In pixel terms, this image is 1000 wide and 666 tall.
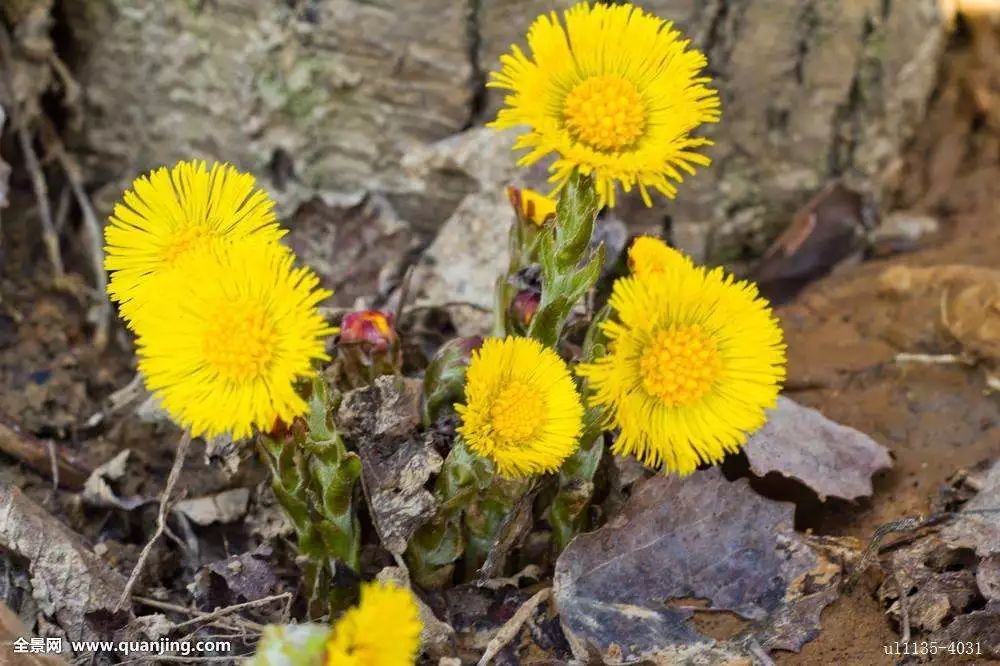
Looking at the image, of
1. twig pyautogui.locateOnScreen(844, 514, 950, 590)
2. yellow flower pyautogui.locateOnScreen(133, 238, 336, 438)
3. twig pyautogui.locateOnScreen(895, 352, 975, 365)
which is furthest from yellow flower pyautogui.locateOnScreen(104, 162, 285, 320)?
twig pyautogui.locateOnScreen(895, 352, 975, 365)

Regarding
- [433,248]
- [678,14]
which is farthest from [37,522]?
[678,14]

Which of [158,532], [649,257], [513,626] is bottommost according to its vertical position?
[513,626]

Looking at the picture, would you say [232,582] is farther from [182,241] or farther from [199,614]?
[182,241]

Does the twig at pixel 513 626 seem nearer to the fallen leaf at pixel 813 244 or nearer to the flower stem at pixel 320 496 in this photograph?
the flower stem at pixel 320 496

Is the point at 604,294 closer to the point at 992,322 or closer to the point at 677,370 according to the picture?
the point at 677,370

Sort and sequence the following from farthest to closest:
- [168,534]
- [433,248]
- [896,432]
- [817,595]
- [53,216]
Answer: [53,216] → [433,248] → [896,432] → [168,534] → [817,595]

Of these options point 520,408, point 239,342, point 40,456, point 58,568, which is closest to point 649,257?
point 520,408

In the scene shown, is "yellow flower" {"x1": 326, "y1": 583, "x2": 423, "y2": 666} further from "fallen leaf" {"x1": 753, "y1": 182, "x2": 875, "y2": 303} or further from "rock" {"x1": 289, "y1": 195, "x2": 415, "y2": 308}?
"fallen leaf" {"x1": 753, "y1": 182, "x2": 875, "y2": 303}

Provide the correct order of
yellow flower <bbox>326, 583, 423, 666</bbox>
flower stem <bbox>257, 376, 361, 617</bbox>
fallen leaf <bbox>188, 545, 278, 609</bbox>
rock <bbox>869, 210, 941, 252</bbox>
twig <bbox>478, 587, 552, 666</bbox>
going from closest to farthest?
yellow flower <bbox>326, 583, 423, 666</bbox> < flower stem <bbox>257, 376, 361, 617</bbox> < twig <bbox>478, 587, 552, 666</bbox> < fallen leaf <bbox>188, 545, 278, 609</bbox> < rock <bbox>869, 210, 941, 252</bbox>
